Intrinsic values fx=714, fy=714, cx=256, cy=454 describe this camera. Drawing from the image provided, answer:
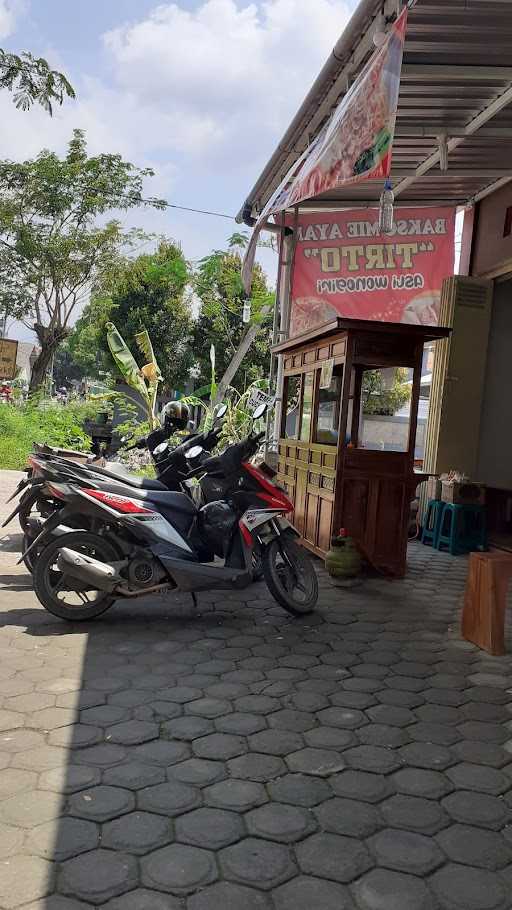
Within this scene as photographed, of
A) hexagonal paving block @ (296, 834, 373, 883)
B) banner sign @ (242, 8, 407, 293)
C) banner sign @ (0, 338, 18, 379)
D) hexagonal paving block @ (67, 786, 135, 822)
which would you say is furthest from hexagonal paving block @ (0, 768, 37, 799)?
banner sign @ (0, 338, 18, 379)

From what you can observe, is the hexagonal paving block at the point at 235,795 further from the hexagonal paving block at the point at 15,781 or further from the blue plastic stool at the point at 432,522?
the blue plastic stool at the point at 432,522

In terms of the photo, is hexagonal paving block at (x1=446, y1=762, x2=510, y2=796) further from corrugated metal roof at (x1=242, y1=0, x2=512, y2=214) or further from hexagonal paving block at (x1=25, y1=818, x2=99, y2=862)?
corrugated metal roof at (x1=242, y1=0, x2=512, y2=214)

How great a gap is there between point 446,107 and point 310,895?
18.2ft

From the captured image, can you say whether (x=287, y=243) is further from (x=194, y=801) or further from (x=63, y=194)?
(x=63, y=194)

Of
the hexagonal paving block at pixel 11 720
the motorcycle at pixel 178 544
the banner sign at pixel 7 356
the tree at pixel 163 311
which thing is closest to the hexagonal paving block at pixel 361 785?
the hexagonal paving block at pixel 11 720

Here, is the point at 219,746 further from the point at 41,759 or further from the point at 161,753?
the point at 41,759

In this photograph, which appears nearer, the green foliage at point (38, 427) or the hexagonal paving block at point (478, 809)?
the hexagonal paving block at point (478, 809)

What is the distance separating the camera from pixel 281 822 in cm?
226

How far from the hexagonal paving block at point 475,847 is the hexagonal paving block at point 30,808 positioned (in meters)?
1.21

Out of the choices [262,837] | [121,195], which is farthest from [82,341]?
[262,837]

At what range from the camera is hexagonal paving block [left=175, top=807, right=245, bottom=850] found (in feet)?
6.98

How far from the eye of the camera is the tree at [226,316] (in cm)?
1975

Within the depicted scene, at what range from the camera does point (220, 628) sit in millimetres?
4367

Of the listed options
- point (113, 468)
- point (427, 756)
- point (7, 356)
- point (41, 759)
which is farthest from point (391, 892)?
point (7, 356)
